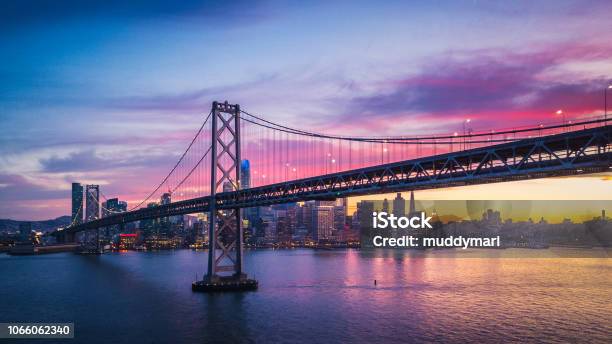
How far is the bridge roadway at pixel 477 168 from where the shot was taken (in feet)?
97.1

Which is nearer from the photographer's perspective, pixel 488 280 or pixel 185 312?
pixel 185 312

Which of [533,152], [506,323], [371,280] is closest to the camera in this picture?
[533,152]

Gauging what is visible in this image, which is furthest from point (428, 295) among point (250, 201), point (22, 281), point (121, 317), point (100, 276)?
point (22, 281)

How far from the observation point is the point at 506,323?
130 ft

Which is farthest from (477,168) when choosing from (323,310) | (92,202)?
(92,202)

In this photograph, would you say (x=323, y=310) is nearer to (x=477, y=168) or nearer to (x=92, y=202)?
(x=477, y=168)

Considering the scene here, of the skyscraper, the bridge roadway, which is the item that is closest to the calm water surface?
the bridge roadway

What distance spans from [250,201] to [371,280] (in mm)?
23916

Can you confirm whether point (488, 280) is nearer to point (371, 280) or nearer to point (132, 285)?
point (371, 280)

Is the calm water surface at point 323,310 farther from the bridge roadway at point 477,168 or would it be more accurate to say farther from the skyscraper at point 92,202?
the skyscraper at point 92,202

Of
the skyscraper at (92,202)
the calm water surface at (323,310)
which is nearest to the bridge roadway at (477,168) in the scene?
the calm water surface at (323,310)

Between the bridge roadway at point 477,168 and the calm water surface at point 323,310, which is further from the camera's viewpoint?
the calm water surface at point 323,310

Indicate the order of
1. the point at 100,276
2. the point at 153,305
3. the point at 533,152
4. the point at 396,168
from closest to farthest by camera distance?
1. the point at 533,152
2. the point at 396,168
3. the point at 153,305
4. the point at 100,276

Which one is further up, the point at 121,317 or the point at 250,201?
the point at 250,201
